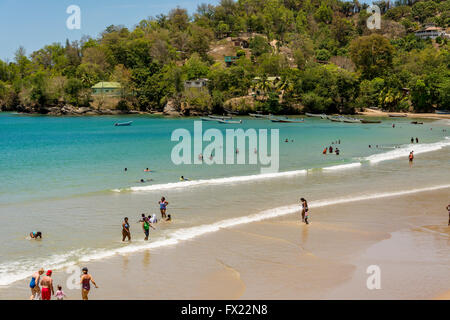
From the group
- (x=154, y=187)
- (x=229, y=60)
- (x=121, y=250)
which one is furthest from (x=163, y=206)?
(x=229, y=60)

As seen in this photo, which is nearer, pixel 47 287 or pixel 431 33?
pixel 47 287

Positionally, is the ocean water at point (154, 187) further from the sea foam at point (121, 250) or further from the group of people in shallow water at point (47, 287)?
the group of people in shallow water at point (47, 287)

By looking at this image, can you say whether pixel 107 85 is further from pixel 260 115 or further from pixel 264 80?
pixel 260 115

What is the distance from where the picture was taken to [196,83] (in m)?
137

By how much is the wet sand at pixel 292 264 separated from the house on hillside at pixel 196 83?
4469 inches

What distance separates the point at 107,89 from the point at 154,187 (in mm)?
113769

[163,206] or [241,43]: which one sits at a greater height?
[241,43]

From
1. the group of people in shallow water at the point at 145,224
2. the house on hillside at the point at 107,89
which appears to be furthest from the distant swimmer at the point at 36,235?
the house on hillside at the point at 107,89

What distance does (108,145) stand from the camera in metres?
65.4

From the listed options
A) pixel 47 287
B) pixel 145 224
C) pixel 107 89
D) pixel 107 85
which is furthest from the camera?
pixel 107 85

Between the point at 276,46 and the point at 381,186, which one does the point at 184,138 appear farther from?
the point at 276,46

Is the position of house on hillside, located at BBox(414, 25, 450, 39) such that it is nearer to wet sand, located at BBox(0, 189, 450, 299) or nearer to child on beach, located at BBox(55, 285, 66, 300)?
wet sand, located at BBox(0, 189, 450, 299)

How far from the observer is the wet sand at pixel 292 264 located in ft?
50.8

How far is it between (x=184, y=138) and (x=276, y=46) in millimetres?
124883
